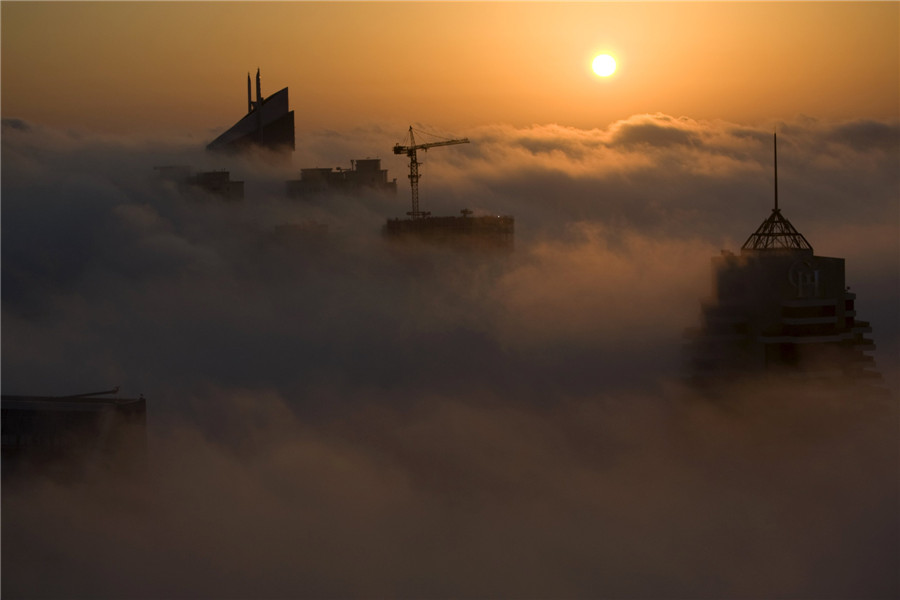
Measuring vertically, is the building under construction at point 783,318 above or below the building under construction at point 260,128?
below

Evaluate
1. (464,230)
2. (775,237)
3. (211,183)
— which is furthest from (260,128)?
(775,237)

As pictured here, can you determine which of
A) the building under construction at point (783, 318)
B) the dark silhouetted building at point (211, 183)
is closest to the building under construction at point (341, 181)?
the dark silhouetted building at point (211, 183)

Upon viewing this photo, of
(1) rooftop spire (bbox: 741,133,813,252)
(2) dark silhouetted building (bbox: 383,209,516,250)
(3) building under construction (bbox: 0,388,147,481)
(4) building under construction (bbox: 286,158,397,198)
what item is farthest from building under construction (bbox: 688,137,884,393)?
(4) building under construction (bbox: 286,158,397,198)

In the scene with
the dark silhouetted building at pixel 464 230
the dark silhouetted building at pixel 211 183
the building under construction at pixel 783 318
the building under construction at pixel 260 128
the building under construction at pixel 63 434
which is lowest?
the building under construction at pixel 63 434

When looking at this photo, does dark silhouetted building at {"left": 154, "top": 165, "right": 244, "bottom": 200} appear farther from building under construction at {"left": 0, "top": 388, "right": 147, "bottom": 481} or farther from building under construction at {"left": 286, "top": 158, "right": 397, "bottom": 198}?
building under construction at {"left": 0, "top": 388, "right": 147, "bottom": 481}

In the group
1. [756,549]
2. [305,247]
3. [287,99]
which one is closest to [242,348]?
[305,247]

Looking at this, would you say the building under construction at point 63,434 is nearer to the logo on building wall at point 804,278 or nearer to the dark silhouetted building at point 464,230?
the logo on building wall at point 804,278
